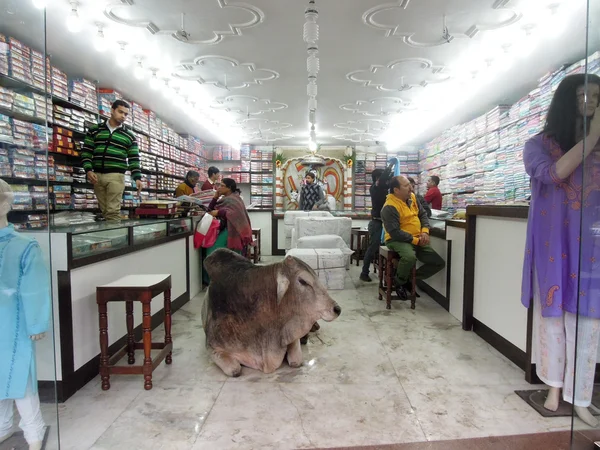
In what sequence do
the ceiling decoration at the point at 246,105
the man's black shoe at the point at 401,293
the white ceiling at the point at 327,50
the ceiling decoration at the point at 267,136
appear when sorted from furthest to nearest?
the ceiling decoration at the point at 267,136
the ceiling decoration at the point at 246,105
the man's black shoe at the point at 401,293
the white ceiling at the point at 327,50

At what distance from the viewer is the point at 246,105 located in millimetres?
6961

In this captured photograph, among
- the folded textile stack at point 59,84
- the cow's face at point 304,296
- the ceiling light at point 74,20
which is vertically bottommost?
the cow's face at point 304,296

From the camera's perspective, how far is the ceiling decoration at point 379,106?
6614 millimetres

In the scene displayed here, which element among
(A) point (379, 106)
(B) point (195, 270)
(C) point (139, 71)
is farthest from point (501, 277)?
(A) point (379, 106)

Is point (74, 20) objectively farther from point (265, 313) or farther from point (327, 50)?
point (265, 313)

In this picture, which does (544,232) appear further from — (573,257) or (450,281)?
(450,281)

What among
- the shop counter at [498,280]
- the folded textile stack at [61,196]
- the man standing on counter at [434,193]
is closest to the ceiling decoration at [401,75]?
the man standing on counter at [434,193]

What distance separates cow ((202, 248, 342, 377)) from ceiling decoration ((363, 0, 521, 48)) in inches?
105

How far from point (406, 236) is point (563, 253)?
6.98 ft

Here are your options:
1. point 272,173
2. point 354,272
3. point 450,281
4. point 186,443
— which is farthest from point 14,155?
point 272,173

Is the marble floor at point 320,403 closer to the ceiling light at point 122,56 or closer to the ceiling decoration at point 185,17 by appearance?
the ceiling decoration at point 185,17

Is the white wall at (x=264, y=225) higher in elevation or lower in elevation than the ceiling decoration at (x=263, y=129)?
lower

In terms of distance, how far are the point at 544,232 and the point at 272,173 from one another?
9765mm

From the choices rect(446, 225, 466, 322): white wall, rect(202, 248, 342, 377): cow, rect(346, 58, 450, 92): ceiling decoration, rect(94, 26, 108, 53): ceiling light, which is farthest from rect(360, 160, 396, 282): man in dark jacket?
rect(94, 26, 108, 53): ceiling light
